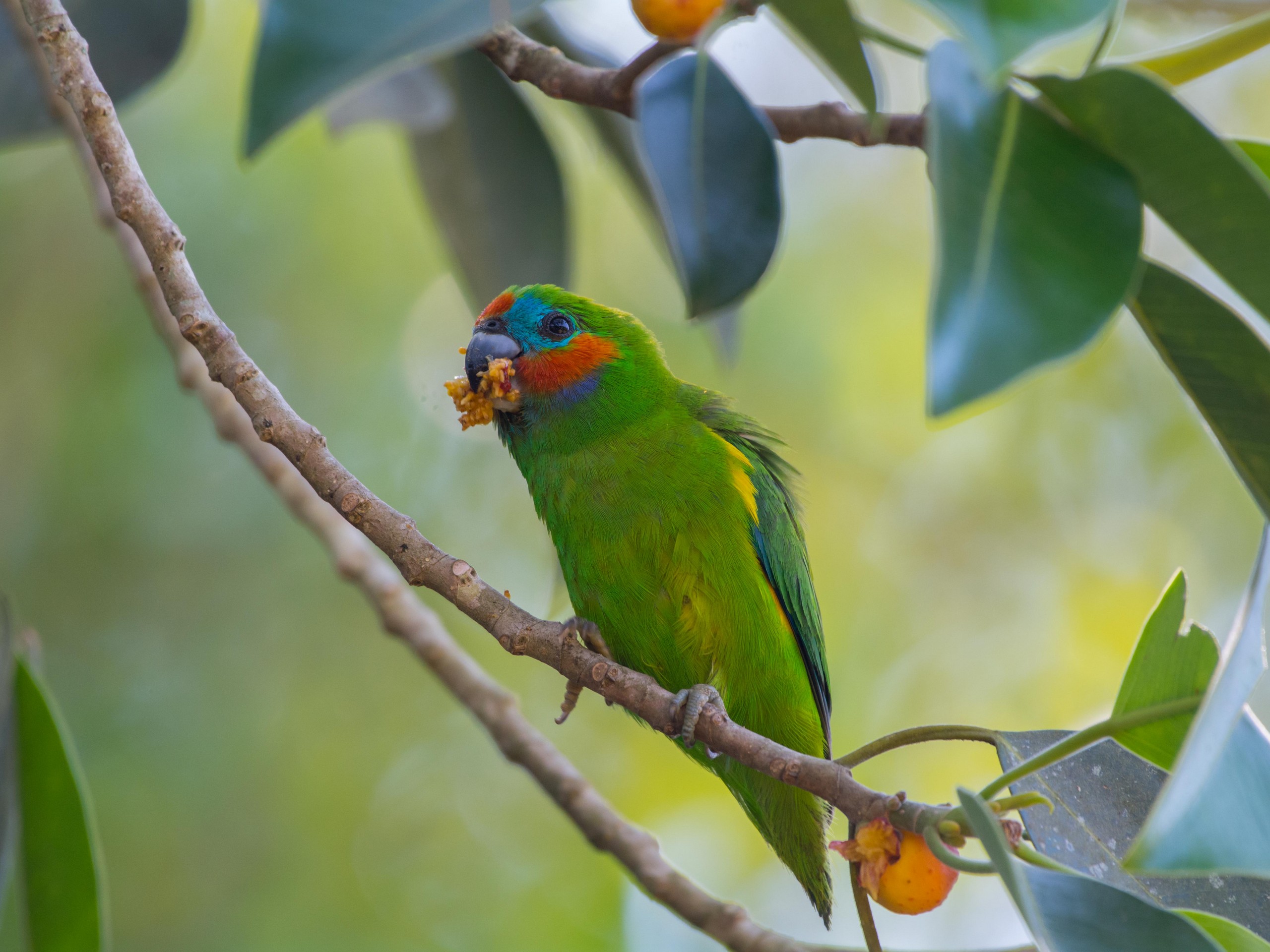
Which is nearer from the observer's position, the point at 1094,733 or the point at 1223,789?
the point at 1223,789

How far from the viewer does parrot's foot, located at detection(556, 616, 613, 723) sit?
1.80 m

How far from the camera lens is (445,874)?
4.84 meters

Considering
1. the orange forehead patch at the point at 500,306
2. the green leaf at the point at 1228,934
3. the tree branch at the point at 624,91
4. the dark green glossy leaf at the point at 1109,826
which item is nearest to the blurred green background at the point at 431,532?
the orange forehead patch at the point at 500,306

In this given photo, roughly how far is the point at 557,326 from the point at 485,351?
0.56 feet

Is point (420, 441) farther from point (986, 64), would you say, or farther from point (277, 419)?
point (986, 64)

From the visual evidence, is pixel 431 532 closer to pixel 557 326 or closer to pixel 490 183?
pixel 490 183

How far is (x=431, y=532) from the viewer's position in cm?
473

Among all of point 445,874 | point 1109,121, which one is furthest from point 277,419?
point 445,874

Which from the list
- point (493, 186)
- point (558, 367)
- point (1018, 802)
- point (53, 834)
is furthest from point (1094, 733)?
point (493, 186)

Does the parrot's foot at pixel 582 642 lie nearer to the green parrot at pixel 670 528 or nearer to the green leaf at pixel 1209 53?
the green parrot at pixel 670 528

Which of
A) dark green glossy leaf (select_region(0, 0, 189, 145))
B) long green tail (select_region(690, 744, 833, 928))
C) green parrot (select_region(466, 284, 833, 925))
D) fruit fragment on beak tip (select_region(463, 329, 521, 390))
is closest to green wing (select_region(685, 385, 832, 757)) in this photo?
green parrot (select_region(466, 284, 833, 925))

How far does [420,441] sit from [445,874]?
2002 millimetres

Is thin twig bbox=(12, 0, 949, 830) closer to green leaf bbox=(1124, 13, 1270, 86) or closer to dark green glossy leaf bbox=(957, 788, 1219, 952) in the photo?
dark green glossy leaf bbox=(957, 788, 1219, 952)

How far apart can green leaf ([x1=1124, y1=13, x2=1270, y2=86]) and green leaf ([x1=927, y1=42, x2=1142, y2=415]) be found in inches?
13.4
